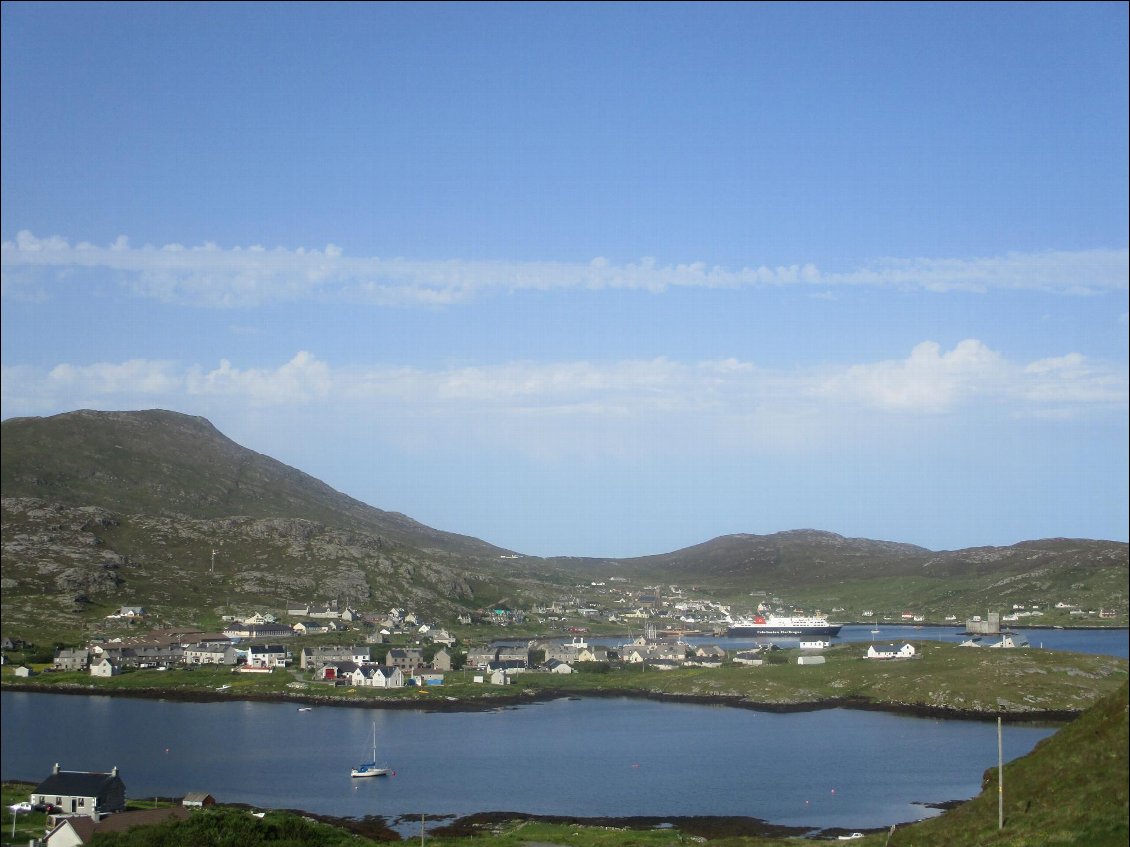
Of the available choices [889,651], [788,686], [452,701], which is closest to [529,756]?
[452,701]

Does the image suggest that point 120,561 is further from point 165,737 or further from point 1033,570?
point 1033,570

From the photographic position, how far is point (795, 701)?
7619 centimetres

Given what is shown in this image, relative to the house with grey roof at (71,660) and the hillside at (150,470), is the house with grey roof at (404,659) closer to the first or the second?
the house with grey roof at (71,660)

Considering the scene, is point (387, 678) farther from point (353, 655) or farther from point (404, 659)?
point (353, 655)

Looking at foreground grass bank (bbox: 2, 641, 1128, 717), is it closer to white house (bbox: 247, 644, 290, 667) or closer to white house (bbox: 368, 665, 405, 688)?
white house (bbox: 368, 665, 405, 688)

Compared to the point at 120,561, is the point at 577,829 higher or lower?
lower

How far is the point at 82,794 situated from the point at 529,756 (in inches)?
964

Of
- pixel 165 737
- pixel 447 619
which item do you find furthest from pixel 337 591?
pixel 165 737

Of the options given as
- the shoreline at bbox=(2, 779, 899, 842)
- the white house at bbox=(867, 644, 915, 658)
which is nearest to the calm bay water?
the shoreline at bbox=(2, 779, 899, 842)

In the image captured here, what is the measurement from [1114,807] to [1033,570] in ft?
568

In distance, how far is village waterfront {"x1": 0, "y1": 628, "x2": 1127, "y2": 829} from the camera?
4541 centimetres

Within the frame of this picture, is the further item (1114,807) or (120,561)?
(120,561)

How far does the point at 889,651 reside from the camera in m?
97.1

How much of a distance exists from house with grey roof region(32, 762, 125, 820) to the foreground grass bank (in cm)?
3812
